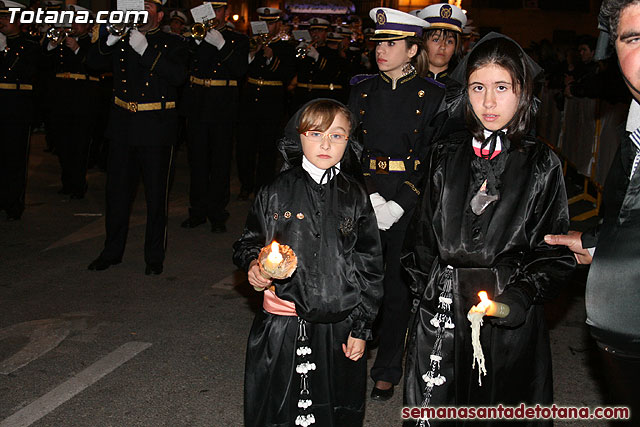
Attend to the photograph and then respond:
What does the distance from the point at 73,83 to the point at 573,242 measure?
8.84 metres

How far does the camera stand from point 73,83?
1034cm

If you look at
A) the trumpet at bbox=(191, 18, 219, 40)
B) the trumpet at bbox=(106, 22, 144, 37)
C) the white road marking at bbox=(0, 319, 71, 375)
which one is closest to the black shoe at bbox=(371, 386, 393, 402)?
the white road marking at bbox=(0, 319, 71, 375)

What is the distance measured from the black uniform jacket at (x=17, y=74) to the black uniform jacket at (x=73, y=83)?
3.83 feet

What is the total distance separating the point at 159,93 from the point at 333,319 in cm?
432

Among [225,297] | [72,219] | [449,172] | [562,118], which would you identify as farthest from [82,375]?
[562,118]

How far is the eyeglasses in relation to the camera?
3482 mm

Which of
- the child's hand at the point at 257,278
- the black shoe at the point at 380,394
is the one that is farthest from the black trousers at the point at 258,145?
the child's hand at the point at 257,278

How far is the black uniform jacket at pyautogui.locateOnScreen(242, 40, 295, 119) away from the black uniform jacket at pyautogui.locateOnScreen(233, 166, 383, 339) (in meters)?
7.14

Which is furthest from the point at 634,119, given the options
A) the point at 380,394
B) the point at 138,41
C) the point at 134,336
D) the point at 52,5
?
the point at 52,5

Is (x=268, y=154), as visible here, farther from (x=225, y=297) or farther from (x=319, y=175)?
(x=319, y=175)

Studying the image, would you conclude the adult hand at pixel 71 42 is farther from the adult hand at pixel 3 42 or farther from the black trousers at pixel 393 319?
the black trousers at pixel 393 319

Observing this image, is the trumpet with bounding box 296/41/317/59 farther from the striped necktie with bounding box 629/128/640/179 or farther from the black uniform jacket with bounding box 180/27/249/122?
the striped necktie with bounding box 629/128/640/179

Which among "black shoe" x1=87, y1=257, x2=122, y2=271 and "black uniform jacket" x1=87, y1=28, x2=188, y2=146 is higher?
"black uniform jacket" x1=87, y1=28, x2=188, y2=146

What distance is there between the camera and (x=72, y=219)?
9430mm
